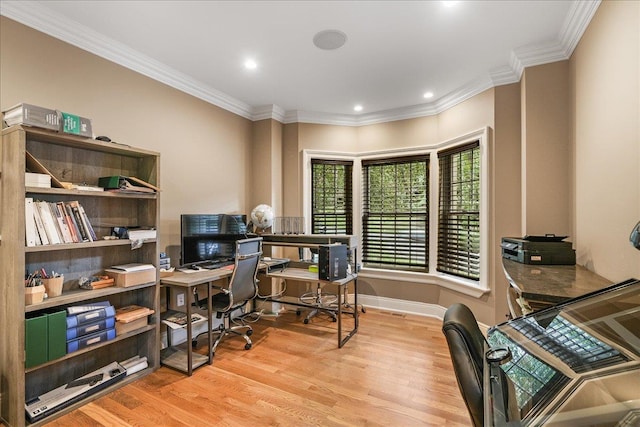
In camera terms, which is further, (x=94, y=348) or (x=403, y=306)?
(x=403, y=306)

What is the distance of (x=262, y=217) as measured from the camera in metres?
4.02

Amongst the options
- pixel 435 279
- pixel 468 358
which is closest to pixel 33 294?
pixel 468 358

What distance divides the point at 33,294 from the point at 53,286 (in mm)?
159

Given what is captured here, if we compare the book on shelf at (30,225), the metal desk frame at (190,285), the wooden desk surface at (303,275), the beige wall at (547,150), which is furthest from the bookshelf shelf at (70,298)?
the beige wall at (547,150)

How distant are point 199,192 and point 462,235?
125 inches

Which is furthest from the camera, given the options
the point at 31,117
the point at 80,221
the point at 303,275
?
the point at 303,275

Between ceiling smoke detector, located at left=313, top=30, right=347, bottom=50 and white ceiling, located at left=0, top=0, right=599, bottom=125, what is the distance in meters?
0.05

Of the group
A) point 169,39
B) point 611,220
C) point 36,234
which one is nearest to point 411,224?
point 611,220

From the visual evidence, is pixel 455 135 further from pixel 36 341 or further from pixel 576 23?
pixel 36 341

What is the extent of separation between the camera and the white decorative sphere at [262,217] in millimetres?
4019

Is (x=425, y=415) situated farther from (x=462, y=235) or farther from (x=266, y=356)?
(x=462, y=235)

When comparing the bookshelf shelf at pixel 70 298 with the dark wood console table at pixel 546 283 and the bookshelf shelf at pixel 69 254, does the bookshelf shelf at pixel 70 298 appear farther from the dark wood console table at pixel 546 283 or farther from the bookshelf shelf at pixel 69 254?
the dark wood console table at pixel 546 283

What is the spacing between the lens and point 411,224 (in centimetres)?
425

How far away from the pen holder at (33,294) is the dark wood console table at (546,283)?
2.88 m
